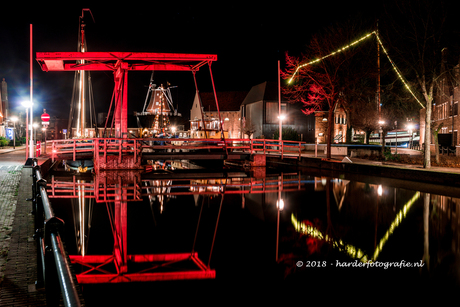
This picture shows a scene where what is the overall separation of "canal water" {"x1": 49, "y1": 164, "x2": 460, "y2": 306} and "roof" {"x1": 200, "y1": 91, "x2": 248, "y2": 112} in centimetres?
5468

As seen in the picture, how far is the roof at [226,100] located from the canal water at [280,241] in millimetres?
54676

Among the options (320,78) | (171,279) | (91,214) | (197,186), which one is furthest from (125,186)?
(320,78)

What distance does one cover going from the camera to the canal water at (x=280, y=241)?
4.39 m

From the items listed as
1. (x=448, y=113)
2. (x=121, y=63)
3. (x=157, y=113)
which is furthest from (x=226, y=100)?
(x=121, y=63)

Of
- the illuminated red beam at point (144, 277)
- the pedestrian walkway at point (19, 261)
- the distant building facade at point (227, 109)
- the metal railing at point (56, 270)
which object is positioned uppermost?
the distant building facade at point (227, 109)

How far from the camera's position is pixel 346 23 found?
24703 mm

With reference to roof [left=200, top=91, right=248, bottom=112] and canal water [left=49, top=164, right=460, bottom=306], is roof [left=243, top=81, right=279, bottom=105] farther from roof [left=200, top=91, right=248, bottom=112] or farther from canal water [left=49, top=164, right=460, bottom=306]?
canal water [left=49, top=164, right=460, bottom=306]

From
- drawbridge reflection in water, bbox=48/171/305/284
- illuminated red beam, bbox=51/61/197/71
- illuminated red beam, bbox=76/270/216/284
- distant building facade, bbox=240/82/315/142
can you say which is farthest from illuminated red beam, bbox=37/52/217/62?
distant building facade, bbox=240/82/315/142

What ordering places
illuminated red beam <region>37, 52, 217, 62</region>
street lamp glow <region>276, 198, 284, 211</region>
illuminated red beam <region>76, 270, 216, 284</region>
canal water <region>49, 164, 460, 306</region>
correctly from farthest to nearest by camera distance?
1. illuminated red beam <region>37, 52, 217, 62</region>
2. street lamp glow <region>276, 198, 284, 211</region>
3. illuminated red beam <region>76, 270, 216, 284</region>
4. canal water <region>49, 164, 460, 306</region>

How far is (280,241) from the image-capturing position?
6.42 meters

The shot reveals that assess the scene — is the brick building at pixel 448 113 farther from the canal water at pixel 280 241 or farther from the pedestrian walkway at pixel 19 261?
the pedestrian walkway at pixel 19 261

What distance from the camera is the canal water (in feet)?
14.4

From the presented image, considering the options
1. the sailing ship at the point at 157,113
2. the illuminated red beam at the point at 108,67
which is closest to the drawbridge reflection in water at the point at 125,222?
the illuminated red beam at the point at 108,67

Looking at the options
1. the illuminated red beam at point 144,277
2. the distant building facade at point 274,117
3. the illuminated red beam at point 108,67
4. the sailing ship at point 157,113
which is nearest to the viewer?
the illuminated red beam at point 144,277
